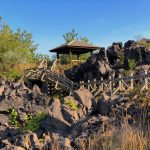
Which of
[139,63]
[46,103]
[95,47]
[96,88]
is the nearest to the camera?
[46,103]

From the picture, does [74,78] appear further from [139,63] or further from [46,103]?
[46,103]

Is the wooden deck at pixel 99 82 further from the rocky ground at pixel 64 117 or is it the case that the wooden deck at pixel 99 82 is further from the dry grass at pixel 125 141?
the dry grass at pixel 125 141

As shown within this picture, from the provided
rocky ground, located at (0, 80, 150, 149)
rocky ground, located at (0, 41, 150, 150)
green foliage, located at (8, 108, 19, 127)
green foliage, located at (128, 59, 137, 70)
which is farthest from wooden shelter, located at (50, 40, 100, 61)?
green foliage, located at (8, 108, 19, 127)

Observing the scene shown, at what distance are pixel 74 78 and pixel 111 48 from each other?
12.3 feet

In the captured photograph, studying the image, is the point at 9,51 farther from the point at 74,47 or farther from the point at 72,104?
the point at 72,104

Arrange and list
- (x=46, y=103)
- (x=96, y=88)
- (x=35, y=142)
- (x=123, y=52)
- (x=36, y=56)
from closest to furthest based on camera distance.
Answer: (x=35, y=142) → (x=46, y=103) → (x=96, y=88) → (x=123, y=52) → (x=36, y=56)

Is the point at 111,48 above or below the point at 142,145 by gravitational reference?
above

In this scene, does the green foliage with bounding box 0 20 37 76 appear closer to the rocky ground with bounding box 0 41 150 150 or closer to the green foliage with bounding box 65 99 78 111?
the rocky ground with bounding box 0 41 150 150

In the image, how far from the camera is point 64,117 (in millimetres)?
13812

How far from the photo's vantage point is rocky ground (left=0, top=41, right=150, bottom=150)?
981 centimetres

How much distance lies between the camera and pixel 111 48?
30594 millimetres

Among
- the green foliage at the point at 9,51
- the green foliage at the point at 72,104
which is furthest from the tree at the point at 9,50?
the green foliage at the point at 72,104

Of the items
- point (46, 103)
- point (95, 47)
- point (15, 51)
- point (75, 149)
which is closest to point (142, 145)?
point (75, 149)

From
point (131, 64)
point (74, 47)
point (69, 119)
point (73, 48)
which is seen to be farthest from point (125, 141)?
point (73, 48)
